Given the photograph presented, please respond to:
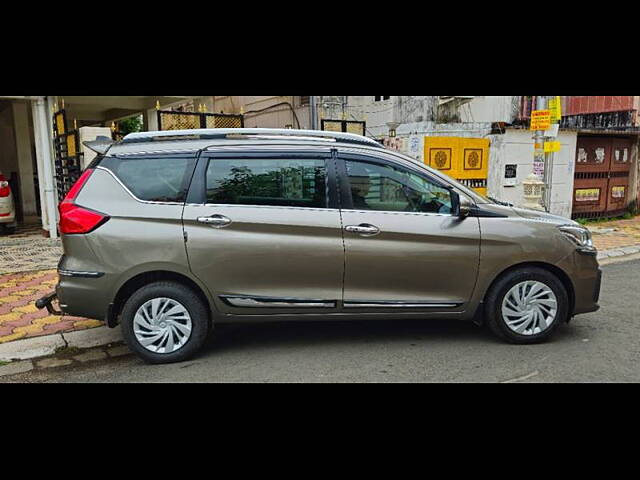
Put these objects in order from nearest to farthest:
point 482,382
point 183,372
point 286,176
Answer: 1. point 482,382
2. point 183,372
3. point 286,176

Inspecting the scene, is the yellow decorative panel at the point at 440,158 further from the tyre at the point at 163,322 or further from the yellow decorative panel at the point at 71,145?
the tyre at the point at 163,322

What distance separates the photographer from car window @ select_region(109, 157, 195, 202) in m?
4.26

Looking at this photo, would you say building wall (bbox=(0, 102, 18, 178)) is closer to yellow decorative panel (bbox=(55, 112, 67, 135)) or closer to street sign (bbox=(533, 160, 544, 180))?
yellow decorative panel (bbox=(55, 112, 67, 135))

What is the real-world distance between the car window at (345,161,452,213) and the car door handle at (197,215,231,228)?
110cm

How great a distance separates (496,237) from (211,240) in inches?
96.4

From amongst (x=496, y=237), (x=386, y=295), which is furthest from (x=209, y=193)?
(x=496, y=237)

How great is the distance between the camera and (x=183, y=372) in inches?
161

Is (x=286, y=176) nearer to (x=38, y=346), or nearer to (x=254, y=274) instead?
(x=254, y=274)

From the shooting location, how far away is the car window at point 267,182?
4324mm

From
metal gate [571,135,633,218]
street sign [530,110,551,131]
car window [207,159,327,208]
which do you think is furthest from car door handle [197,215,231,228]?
metal gate [571,135,633,218]

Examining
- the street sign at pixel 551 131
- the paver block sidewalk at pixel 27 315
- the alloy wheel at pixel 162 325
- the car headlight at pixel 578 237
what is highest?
the street sign at pixel 551 131

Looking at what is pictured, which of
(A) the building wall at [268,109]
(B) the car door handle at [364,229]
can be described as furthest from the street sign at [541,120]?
(A) the building wall at [268,109]

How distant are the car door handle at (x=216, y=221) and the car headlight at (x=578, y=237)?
2.95 metres

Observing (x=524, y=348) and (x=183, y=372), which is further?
(x=524, y=348)
